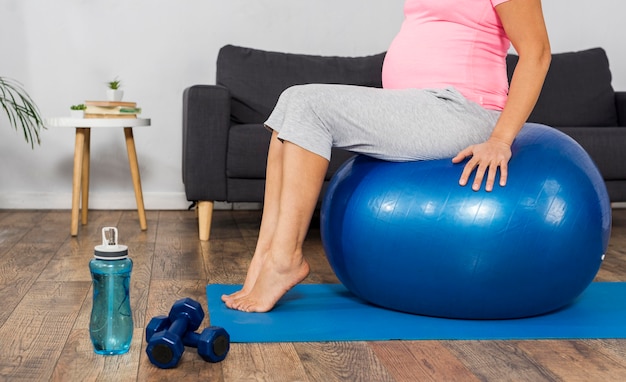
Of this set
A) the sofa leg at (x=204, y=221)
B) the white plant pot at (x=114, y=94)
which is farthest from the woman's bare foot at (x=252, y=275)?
the white plant pot at (x=114, y=94)

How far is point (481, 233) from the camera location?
180 centimetres

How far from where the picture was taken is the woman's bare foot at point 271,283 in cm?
193

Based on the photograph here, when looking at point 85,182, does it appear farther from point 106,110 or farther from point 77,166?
point 106,110

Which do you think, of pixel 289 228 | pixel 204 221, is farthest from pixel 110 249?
pixel 204 221

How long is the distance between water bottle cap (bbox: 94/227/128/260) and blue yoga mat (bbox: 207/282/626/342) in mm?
344

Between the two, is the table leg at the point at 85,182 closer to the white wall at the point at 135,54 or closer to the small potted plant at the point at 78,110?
the small potted plant at the point at 78,110

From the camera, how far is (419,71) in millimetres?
2039

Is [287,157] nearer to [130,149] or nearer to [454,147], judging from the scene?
[454,147]

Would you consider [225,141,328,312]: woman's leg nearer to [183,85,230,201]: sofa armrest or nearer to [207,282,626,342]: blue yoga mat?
[207,282,626,342]: blue yoga mat

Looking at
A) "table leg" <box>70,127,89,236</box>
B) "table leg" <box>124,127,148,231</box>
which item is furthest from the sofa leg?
"table leg" <box>70,127,89,236</box>

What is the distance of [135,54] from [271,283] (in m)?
2.53

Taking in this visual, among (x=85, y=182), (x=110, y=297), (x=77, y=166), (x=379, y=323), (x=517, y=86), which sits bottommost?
(x=85, y=182)

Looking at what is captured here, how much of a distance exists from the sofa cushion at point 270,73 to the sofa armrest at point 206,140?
1.39ft

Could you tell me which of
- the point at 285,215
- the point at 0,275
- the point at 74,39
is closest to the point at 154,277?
the point at 0,275
